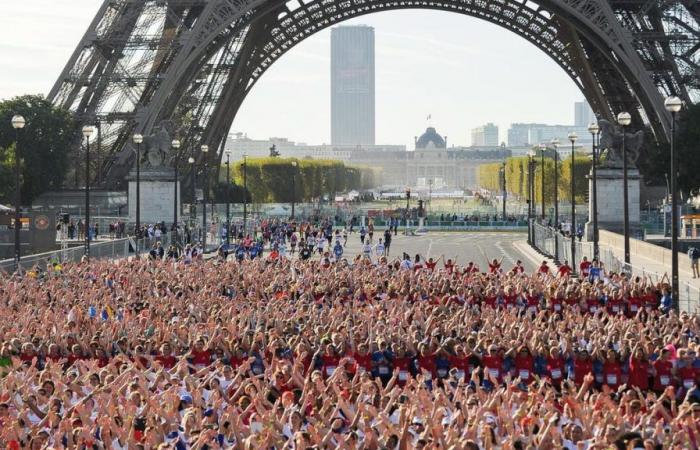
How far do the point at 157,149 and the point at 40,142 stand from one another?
9.73 meters

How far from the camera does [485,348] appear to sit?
1825cm

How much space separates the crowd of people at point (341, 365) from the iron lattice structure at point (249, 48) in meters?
39.5

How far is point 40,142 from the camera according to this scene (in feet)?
250

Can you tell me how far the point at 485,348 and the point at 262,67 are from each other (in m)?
76.7

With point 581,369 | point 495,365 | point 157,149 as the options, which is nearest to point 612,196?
point 157,149

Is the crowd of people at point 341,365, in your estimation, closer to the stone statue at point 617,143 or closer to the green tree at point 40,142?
the stone statue at point 617,143

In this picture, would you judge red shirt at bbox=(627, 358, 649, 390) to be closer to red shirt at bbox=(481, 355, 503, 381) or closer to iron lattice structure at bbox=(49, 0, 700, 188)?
red shirt at bbox=(481, 355, 503, 381)

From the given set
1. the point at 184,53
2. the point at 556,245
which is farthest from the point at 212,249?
the point at 556,245

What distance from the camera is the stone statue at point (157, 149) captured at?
69.3 m

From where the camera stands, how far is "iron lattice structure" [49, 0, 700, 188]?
226ft

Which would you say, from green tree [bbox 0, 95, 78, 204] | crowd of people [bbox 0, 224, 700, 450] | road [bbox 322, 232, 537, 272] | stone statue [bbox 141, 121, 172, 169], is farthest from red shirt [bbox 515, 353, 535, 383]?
green tree [bbox 0, 95, 78, 204]

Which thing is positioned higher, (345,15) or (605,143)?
(345,15)

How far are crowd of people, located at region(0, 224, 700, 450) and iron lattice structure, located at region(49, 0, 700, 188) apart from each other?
39501mm

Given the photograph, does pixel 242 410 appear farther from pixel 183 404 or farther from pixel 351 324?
pixel 351 324
